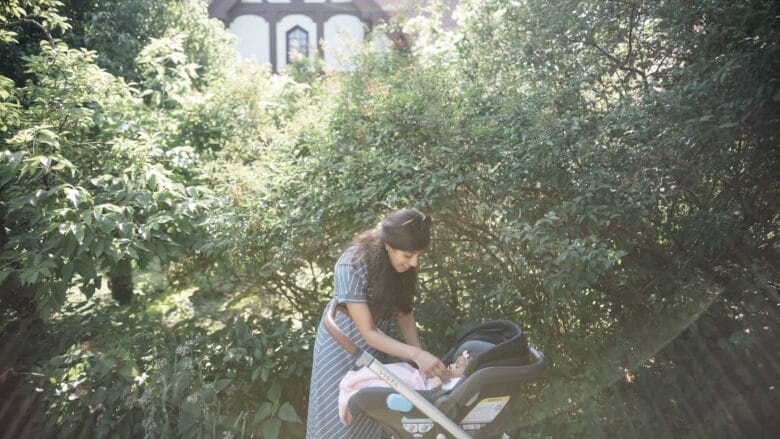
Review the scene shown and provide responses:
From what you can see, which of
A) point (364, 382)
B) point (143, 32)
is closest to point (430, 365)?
point (364, 382)

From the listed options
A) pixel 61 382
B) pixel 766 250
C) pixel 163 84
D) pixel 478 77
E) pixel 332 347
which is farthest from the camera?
pixel 163 84

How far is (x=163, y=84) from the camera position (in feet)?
21.0

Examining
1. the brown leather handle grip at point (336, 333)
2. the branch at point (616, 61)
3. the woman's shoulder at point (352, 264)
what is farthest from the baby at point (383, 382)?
the branch at point (616, 61)

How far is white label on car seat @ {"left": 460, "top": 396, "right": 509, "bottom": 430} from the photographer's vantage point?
2.69 meters

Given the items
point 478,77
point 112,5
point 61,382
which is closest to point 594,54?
point 478,77

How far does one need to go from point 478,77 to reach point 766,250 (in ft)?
8.23

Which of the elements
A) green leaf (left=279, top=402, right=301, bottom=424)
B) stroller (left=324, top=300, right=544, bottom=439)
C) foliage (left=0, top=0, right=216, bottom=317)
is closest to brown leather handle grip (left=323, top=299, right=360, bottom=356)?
stroller (left=324, top=300, right=544, bottom=439)

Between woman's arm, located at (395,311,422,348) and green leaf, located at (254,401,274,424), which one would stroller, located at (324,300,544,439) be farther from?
green leaf, located at (254,401,274,424)

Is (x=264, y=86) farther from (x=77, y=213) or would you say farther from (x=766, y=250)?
(x=766, y=250)

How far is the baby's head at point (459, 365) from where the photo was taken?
2896 millimetres

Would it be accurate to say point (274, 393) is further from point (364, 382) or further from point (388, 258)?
point (388, 258)

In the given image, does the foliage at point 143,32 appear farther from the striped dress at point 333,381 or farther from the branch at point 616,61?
the striped dress at point 333,381

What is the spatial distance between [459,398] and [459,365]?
1.03ft

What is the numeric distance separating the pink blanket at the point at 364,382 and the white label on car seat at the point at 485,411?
0.22 m
